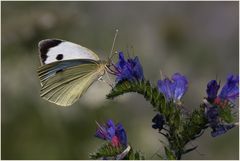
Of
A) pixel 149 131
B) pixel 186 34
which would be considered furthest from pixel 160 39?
pixel 149 131

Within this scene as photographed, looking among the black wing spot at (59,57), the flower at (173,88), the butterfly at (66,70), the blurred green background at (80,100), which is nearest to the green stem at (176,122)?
the flower at (173,88)

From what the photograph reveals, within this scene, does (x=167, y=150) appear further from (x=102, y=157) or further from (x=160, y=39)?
(x=160, y=39)

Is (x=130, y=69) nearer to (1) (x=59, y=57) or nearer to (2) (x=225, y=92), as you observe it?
(2) (x=225, y=92)

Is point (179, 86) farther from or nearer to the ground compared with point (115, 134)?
farther from the ground

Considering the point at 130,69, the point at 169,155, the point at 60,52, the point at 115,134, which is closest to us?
the point at 169,155

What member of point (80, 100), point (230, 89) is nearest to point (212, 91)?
point (230, 89)

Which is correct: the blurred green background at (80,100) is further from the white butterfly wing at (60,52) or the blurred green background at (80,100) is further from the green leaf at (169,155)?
the green leaf at (169,155)

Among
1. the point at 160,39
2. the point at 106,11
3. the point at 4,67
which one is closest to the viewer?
the point at 4,67
